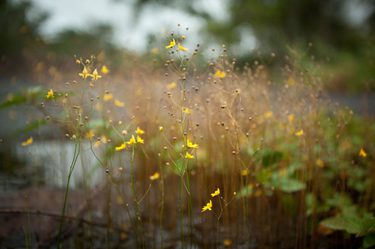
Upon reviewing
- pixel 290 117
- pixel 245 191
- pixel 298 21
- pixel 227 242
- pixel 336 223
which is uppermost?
pixel 298 21

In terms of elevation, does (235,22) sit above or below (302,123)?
above

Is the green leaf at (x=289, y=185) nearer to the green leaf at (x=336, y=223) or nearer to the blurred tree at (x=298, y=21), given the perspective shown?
the green leaf at (x=336, y=223)

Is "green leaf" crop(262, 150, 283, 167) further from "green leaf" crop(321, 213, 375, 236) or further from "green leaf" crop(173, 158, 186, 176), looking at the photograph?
"green leaf" crop(173, 158, 186, 176)

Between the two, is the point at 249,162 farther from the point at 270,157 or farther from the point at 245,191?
the point at 245,191

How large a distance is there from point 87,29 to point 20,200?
10606 mm

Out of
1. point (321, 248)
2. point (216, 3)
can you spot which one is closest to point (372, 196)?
point (321, 248)

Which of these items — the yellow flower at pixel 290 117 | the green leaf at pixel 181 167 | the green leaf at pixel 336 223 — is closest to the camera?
the green leaf at pixel 181 167

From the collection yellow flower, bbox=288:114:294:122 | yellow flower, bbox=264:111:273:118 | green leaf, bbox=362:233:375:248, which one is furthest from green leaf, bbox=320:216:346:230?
yellow flower, bbox=264:111:273:118

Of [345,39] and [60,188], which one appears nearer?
[60,188]

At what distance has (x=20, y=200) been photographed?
91.8 inches

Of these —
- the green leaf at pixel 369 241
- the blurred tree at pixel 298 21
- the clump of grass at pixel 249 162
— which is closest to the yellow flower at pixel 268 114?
the clump of grass at pixel 249 162

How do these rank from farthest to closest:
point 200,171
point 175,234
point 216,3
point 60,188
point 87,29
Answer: point 87,29 → point 216,3 → point 60,188 → point 175,234 → point 200,171

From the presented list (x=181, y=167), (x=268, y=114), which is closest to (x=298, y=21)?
(x=268, y=114)

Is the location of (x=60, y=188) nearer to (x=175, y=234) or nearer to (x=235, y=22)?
(x=175, y=234)
